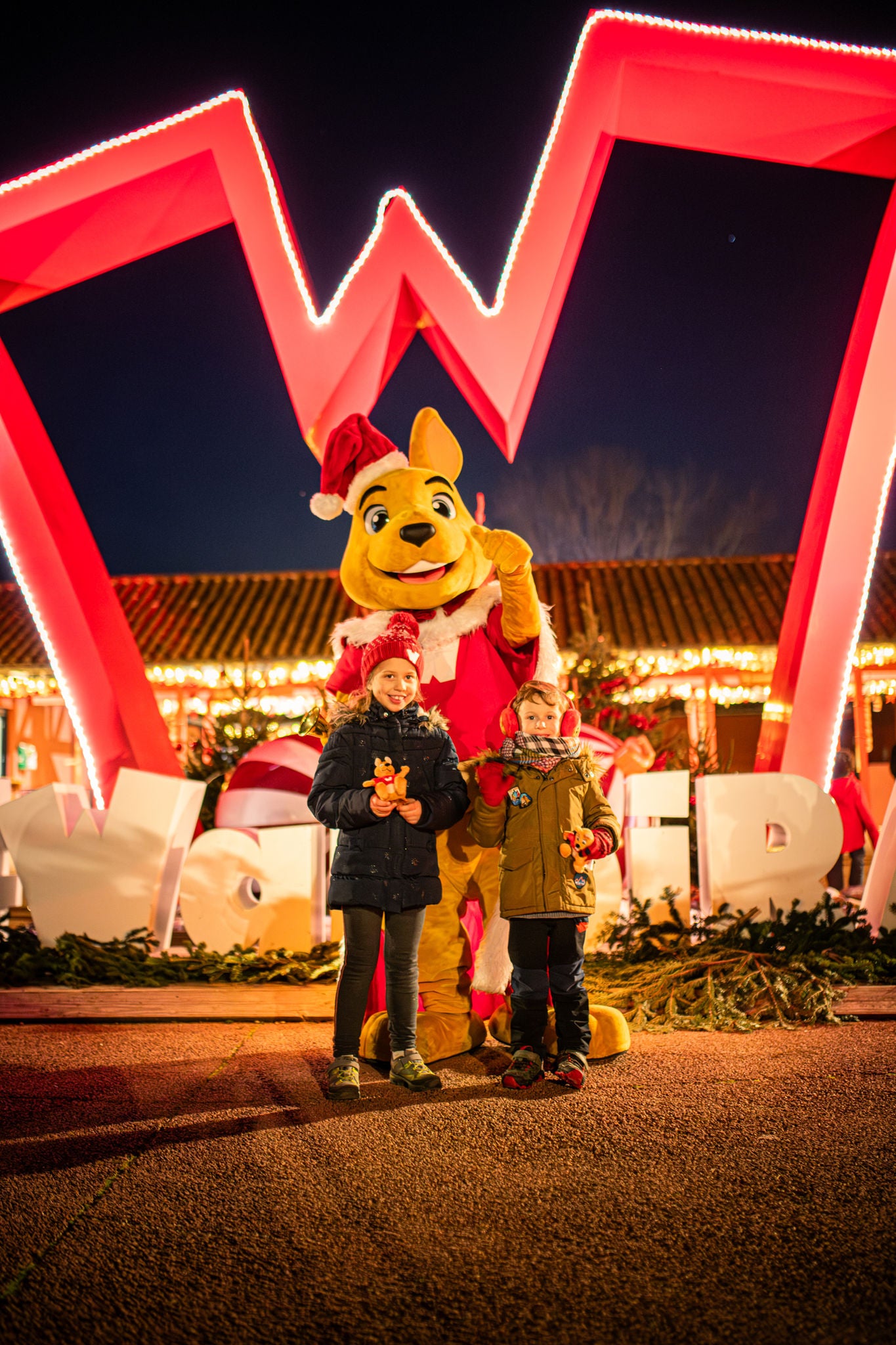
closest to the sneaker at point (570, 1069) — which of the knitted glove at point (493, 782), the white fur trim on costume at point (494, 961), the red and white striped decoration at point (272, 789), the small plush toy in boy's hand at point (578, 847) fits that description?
the white fur trim on costume at point (494, 961)

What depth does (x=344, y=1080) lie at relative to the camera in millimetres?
2895

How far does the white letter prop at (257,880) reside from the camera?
468 centimetres

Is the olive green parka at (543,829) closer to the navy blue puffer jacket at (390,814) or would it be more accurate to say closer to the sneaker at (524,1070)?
the navy blue puffer jacket at (390,814)

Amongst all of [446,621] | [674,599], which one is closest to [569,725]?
[446,621]

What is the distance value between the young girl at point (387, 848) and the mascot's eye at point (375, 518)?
0.97 metres

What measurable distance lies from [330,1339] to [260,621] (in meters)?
12.9

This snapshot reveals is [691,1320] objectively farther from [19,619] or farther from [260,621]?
[19,619]

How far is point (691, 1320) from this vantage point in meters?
1.57

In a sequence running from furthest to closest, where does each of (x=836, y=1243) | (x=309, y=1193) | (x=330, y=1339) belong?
(x=309, y=1193) < (x=836, y=1243) < (x=330, y=1339)

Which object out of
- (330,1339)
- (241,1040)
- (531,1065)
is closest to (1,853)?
(241,1040)

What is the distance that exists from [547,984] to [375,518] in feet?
6.59

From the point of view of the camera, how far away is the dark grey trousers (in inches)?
120

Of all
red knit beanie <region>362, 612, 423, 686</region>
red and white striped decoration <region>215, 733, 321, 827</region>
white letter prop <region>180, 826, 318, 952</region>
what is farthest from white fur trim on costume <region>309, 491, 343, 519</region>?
white letter prop <region>180, 826, 318, 952</region>

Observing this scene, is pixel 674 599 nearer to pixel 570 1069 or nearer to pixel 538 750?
pixel 538 750
